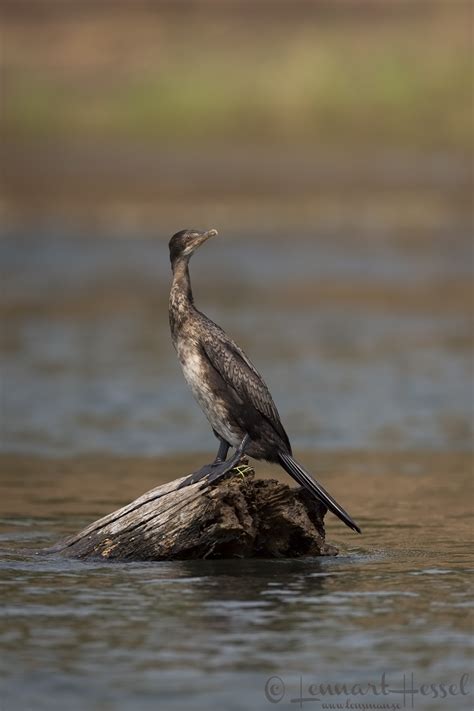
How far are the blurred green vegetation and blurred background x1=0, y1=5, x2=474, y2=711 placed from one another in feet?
0.36

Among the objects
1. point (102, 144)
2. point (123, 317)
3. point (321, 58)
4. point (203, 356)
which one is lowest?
point (203, 356)

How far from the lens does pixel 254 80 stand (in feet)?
185

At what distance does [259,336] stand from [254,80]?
3645 cm

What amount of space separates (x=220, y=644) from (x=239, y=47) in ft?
173

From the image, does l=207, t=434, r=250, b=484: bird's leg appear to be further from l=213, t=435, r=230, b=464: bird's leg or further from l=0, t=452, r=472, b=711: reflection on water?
l=0, t=452, r=472, b=711: reflection on water

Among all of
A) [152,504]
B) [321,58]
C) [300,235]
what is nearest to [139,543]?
[152,504]

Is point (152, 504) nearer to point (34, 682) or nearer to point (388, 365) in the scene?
point (34, 682)

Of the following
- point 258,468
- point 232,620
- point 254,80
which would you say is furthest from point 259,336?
point 254,80

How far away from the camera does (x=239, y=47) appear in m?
59.8

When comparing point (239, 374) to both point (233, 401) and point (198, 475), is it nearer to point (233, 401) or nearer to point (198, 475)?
point (233, 401)

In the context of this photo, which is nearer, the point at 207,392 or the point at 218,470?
the point at 218,470

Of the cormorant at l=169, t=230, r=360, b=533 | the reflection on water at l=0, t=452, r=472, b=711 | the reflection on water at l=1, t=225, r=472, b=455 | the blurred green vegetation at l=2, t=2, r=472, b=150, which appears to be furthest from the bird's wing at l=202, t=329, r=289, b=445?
the blurred green vegetation at l=2, t=2, r=472, b=150

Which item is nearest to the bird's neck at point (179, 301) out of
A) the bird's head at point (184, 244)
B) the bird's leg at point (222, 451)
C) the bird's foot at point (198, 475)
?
the bird's head at point (184, 244)

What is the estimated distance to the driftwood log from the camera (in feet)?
31.2
